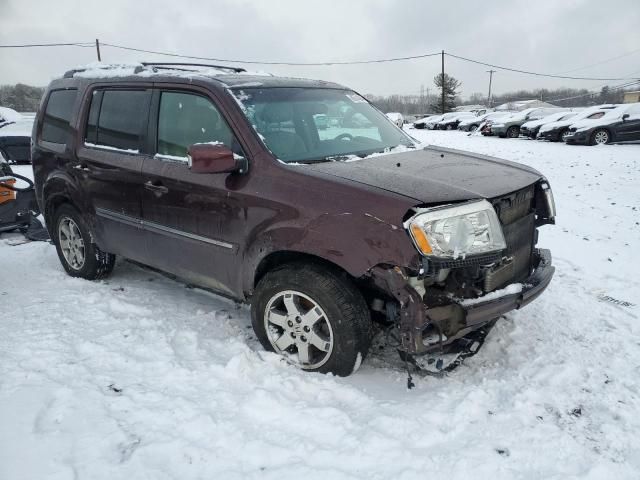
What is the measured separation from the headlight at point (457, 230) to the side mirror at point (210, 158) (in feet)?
3.91

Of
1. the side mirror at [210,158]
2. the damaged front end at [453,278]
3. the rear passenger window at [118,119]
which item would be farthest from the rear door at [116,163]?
the damaged front end at [453,278]

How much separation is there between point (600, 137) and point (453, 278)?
16.6 m

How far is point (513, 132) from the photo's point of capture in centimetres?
2280

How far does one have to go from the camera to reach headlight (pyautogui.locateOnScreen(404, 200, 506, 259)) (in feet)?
8.23

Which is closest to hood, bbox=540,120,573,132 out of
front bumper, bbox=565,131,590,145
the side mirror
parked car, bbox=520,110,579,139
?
parked car, bbox=520,110,579,139

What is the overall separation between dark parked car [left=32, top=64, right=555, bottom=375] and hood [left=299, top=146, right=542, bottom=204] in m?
0.02

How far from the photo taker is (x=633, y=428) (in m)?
2.57

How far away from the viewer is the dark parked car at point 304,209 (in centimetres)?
264

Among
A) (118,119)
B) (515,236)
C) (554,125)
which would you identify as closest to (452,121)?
(554,125)

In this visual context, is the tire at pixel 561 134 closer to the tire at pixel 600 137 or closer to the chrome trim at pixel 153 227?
the tire at pixel 600 137

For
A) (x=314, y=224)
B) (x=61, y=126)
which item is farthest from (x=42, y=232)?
(x=314, y=224)

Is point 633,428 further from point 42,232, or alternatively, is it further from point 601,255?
point 42,232

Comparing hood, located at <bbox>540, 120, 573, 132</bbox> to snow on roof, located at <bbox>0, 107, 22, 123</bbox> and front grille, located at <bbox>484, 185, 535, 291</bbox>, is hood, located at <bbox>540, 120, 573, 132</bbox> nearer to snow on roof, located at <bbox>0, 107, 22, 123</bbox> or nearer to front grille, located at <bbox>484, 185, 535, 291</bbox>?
front grille, located at <bbox>484, 185, 535, 291</bbox>

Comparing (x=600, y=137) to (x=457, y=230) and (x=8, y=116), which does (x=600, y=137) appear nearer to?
(x=457, y=230)
